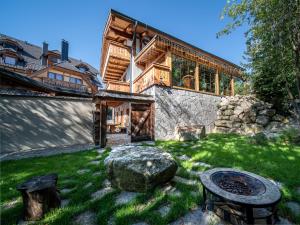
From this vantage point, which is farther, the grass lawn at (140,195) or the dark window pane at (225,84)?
the dark window pane at (225,84)

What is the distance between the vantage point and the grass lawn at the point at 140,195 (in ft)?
8.06

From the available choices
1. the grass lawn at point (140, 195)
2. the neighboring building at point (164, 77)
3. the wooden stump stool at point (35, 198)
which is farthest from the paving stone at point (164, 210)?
the neighboring building at point (164, 77)

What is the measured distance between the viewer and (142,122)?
8656 mm

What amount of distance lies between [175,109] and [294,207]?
23.4 ft

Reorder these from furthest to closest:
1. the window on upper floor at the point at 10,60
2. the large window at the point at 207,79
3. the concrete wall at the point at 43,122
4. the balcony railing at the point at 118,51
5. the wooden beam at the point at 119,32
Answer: the window on upper floor at the point at 10,60
the large window at the point at 207,79
the balcony railing at the point at 118,51
the wooden beam at the point at 119,32
the concrete wall at the point at 43,122

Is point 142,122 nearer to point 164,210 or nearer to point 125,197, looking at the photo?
point 125,197

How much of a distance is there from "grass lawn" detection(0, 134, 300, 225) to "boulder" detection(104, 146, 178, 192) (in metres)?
0.20

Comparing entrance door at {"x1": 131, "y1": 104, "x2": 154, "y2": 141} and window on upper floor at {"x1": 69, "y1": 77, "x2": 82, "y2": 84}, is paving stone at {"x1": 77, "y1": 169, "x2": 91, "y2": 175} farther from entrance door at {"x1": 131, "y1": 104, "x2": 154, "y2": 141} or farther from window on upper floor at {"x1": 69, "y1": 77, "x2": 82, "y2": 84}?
window on upper floor at {"x1": 69, "y1": 77, "x2": 82, "y2": 84}

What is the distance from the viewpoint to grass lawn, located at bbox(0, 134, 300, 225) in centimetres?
246

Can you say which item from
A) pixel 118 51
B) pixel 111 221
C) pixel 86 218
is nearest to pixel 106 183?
pixel 86 218

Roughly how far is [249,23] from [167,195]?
7.90 metres

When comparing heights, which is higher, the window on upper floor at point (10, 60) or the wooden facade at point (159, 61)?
the window on upper floor at point (10, 60)

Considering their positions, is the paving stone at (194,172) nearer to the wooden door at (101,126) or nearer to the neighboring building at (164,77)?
the neighboring building at (164,77)

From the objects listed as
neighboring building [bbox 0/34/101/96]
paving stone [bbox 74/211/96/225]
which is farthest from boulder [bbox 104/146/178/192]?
neighboring building [bbox 0/34/101/96]
